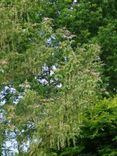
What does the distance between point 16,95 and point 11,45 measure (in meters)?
0.83

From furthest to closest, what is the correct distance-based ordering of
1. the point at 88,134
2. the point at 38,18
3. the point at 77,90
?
the point at 38,18, the point at 88,134, the point at 77,90

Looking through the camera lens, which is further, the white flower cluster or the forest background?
the white flower cluster

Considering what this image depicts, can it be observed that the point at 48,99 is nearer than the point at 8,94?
Yes

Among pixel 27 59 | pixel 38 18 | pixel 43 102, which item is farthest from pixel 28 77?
pixel 38 18

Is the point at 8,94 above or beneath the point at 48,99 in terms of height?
above

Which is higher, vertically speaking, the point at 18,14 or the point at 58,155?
the point at 18,14

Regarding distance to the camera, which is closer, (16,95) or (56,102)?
(56,102)

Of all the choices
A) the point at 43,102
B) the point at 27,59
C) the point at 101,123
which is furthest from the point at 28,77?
the point at 101,123

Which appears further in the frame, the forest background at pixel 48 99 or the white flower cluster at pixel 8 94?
the white flower cluster at pixel 8 94

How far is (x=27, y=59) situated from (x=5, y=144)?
1.40m

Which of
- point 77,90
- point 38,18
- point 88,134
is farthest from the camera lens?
point 38,18

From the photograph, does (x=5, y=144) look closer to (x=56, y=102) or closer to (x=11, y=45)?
(x=56, y=102)

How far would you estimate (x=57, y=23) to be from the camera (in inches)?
580

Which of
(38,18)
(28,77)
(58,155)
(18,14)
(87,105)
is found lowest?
(58,155)
